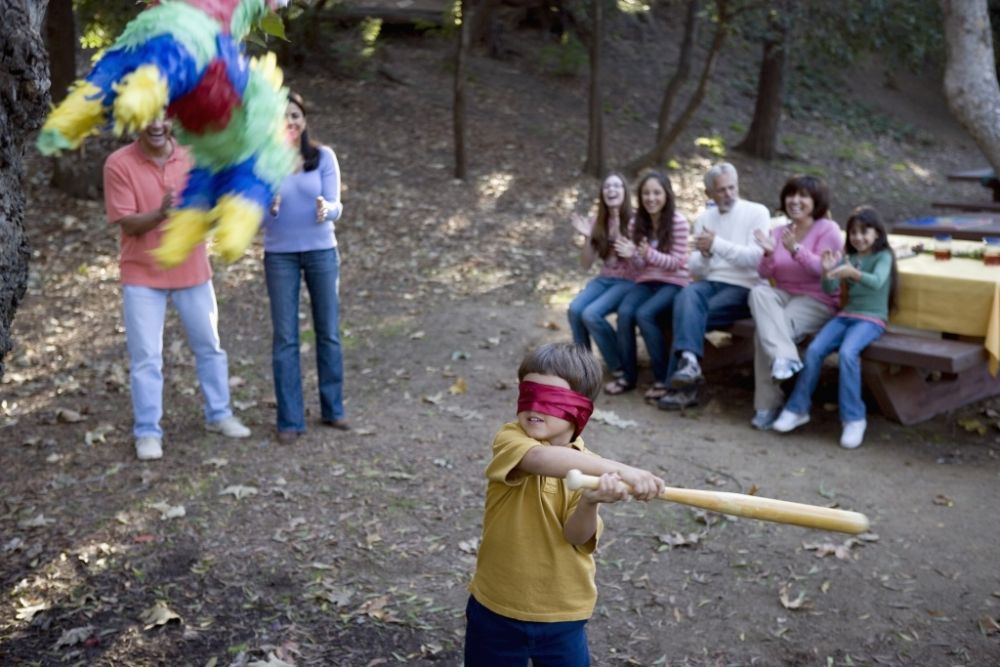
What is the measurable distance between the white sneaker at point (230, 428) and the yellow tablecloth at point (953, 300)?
10.5ft

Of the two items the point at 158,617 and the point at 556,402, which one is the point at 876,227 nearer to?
the point at 556,402

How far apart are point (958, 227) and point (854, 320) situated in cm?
204

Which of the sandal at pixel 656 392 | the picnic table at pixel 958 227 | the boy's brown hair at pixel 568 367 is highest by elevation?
the boy's brown hair at pixel 568 367

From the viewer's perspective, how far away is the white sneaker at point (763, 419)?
203 inches

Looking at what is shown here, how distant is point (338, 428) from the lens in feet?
16.4

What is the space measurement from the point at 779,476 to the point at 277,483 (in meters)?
2.13

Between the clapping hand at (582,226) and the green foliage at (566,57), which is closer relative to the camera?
the clapping hand at (582,226)

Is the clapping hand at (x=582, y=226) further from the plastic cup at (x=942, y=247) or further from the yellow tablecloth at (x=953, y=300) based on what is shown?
the plastic cup at (x=942, y=247)

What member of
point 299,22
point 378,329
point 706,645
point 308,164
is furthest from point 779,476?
point 299,22

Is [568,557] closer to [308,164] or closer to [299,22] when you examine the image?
[308,164]

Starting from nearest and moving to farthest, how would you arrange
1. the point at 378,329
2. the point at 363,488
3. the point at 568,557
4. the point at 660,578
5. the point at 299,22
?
the point at 568,557
the point at 660,578
the point at 363,488
the point at 378,329
the point at 299,22

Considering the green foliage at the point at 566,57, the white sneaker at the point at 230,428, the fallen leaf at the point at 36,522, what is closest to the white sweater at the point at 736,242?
the white sneaker at the point at 230,428

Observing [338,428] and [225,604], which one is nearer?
[225,604]

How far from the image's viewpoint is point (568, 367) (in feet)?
6.85
